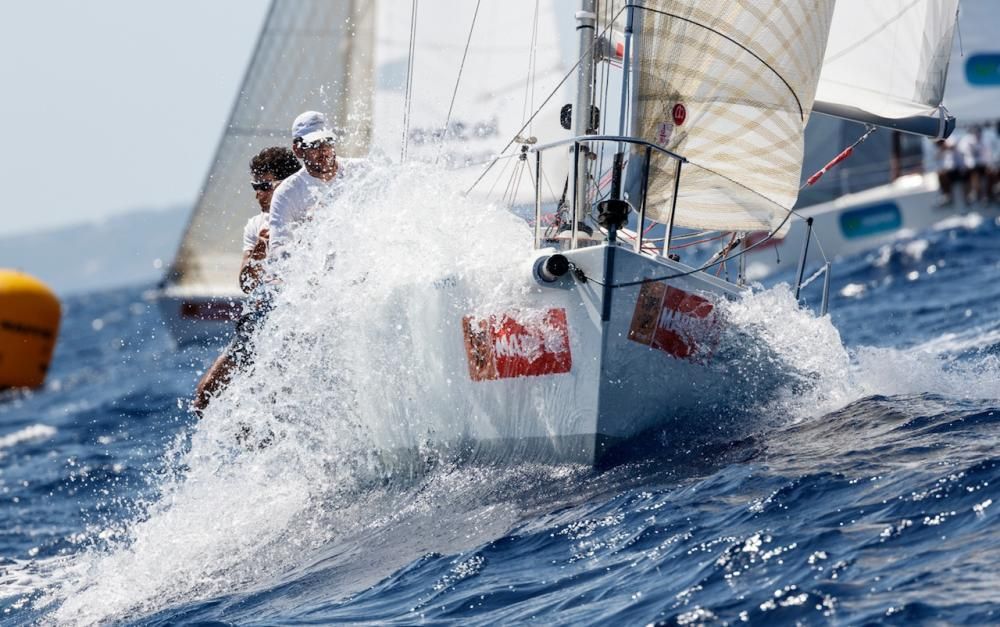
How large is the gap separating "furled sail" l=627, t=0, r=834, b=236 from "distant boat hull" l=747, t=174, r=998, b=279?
40.4 feet

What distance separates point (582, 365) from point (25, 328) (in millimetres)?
Result: 12092

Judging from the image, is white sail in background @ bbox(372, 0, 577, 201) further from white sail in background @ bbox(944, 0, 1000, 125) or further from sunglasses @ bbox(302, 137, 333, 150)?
white sail in background @ bbox(944, 0, 1000, 125)

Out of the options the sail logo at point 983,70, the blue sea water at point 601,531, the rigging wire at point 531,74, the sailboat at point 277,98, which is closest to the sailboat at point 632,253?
the blue sea water at point 601,531

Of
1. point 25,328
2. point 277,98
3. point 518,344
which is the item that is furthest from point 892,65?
point 25,328

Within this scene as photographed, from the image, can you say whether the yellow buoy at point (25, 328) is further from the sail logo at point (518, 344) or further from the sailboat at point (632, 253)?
the sail logo at point (518, 344)

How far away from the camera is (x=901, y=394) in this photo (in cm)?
549

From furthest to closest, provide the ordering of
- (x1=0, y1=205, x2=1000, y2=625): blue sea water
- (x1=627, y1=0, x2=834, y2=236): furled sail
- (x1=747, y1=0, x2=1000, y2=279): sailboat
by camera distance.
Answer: (x1=747, y1=0, x2=1000, y2=279): sailboat < (x1=627, y1=0, x2=834, y2=236): furled sail < (x1=0, y1=205, x2=1000, y2=625): blue sea water

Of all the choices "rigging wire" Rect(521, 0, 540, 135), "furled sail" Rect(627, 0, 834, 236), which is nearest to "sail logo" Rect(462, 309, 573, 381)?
"furled sail" Rect(627, 0, 834, 236)

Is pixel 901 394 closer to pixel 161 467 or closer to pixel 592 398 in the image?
pixel 592 398

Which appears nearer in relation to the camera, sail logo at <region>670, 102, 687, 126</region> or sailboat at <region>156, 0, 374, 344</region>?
sail logo at <region>670, 102, 687, 126</region>

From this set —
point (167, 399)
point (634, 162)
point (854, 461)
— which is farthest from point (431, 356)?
point (167, 399)

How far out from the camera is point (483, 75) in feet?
25.4

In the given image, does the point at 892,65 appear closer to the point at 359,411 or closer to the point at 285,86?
the point at 359,411

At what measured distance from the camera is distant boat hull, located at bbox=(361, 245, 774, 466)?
475cm
